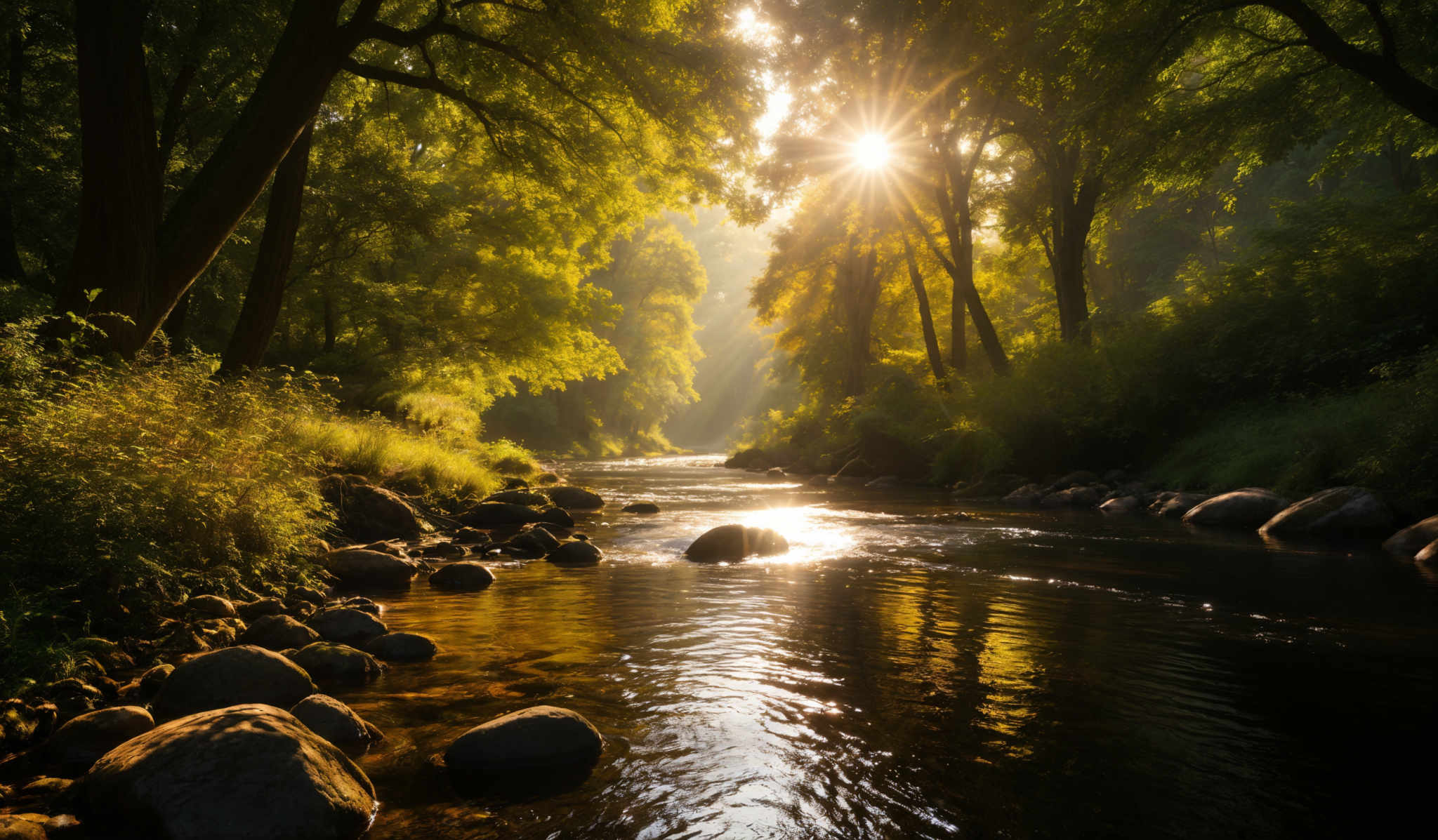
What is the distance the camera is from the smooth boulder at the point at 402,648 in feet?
16.6

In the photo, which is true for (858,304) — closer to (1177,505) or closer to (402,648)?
(1177,505)

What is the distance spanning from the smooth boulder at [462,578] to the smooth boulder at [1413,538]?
388 inches

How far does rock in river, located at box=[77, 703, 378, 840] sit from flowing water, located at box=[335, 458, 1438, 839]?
289 mm

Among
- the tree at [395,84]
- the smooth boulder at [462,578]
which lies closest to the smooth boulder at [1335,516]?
the tree at [395,84]

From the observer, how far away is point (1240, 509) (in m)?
10.6

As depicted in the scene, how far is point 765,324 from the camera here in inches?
1308

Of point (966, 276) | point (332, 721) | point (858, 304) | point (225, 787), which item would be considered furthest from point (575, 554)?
point (858, 304)

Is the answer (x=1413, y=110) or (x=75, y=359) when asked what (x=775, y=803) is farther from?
(x=1413, y=110)

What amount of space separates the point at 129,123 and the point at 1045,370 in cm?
1727

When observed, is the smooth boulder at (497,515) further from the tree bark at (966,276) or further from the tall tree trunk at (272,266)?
the tree bark at (966,276)

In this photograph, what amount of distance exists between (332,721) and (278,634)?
1.75 meters

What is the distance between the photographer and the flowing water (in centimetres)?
297

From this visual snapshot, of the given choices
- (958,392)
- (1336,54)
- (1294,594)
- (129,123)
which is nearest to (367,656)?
(129,123)

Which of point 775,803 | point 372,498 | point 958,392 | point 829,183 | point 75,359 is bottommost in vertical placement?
point 775,803
